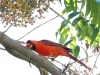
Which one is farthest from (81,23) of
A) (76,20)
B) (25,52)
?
(25,52)

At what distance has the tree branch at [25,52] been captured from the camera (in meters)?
0.90

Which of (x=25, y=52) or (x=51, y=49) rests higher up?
(x=25, y=52)

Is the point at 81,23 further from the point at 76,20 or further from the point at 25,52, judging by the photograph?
the point at 25,52

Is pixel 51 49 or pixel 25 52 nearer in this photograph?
pixel 25 52

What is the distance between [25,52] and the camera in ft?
3.07

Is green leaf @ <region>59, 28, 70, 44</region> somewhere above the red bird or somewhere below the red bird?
above

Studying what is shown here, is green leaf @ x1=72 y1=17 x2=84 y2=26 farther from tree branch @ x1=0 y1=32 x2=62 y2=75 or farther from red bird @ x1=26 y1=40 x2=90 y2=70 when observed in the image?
tree branch @ x1=0 y1=32 x2=62 y2=75

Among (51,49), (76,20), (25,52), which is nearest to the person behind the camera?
(25,52)

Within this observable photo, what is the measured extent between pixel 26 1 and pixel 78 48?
1.54ft

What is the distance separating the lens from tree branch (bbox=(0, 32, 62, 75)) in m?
0.90

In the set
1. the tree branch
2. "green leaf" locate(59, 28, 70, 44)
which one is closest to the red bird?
"green leaf" locate(59, 28, 70, 44)

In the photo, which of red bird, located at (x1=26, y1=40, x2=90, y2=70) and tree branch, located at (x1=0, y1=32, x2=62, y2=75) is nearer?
tree branch, located at (x1=0, y1=32, x2=62, y2=75)

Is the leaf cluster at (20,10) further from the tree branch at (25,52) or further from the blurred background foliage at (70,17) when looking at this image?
the tree branch at (25,52)

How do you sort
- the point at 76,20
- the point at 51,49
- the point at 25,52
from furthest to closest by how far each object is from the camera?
the point at 51,49 < the point at 76,20 < the point at 25,52
